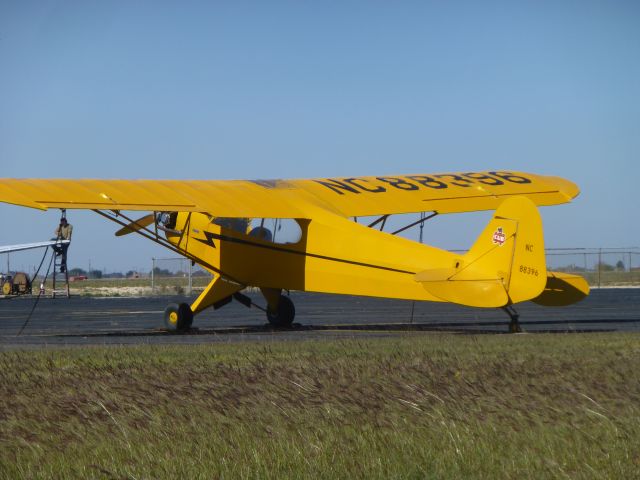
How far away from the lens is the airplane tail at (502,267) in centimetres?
1583

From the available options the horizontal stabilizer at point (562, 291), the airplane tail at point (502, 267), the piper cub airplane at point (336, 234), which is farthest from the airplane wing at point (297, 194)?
the horizontal stabilizer at point (562, 291)

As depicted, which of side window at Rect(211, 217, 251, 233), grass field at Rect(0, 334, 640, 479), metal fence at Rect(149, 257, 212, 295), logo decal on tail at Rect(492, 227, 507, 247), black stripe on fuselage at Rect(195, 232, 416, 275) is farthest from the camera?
metal fence at Rect(149, 257, 212, 295)

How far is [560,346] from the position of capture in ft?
44.3

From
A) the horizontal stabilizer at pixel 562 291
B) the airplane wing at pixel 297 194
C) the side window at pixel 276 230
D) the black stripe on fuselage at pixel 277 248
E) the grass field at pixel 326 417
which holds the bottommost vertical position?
the grass field at pixel 326 417

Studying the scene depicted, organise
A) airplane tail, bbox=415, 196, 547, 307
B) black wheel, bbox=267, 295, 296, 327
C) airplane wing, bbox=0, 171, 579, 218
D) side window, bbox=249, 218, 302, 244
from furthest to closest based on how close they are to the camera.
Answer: black wheel, bbox=267, 295, 296, 327 < side window, bbox=249, 218, 302, 244 < airplane wing, bbox=0, 171, 579, 218 < airplane tail, bbox=415, 196, 547, 307

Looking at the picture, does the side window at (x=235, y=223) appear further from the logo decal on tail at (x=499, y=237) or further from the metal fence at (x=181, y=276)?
the metal fence at (x=181, y=276)

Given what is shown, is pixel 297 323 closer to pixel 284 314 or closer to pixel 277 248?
pixel 284 314

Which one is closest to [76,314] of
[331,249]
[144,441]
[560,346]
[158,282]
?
[331,249]

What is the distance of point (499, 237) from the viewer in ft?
53.4

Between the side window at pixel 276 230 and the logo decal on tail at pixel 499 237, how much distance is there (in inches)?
163

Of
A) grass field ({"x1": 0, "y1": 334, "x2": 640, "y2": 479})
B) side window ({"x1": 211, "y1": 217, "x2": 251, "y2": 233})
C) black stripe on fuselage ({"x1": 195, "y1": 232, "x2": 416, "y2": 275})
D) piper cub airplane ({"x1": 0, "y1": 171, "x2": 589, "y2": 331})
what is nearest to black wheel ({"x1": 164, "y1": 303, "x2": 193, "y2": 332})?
piper cub airplane ({"x1": 0, "y1": 171, "x2": 589, "y2": 331})

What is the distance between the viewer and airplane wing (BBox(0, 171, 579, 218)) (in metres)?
18.1

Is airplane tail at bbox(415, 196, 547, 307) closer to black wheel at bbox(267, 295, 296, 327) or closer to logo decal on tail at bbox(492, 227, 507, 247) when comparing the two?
logo decal on tail at bbox(492, 227, 507, 247)

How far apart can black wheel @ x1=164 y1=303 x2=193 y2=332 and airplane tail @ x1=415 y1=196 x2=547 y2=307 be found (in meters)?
4.97
